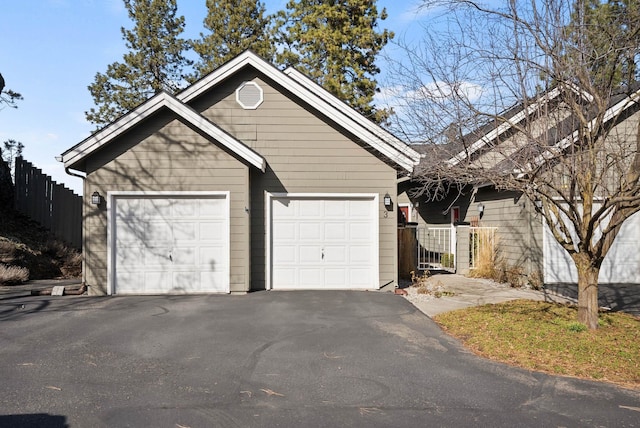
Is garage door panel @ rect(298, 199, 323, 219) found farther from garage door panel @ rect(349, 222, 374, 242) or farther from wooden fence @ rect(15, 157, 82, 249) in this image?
wooden fence @ rect(15, 157, 82, 249)

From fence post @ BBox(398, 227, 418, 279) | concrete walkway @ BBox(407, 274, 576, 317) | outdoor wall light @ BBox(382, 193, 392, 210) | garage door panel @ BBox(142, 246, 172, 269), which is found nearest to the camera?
concrete walkway @ BBox(407, 274, 576, 317)

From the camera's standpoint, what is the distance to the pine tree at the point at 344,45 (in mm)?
25656

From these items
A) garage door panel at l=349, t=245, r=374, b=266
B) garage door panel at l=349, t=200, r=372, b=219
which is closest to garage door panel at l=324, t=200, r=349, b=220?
garage door panel at l=349, t=200, r=372, b=219

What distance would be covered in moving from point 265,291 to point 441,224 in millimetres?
10121

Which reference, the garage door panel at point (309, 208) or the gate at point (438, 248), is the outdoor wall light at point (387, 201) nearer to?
the garage door panel at point (309, 208)

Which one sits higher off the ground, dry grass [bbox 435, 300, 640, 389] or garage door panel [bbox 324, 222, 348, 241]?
garage door panel [bbox 324, 222, 348, 241]

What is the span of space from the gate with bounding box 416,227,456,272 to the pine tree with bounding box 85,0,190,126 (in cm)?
1985

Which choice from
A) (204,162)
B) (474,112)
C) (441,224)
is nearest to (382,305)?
(474,112)

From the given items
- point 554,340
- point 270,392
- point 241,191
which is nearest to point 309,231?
point 241,191

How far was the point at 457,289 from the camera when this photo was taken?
11.9 metres

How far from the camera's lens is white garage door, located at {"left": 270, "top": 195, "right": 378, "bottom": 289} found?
11.7m

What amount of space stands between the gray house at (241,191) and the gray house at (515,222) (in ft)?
6.40

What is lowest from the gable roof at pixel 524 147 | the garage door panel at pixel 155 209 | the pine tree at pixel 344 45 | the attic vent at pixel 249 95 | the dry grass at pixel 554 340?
the dry grass at pixel 554 340

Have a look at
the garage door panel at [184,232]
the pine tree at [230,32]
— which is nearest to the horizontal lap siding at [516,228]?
the garage door panel at [184,232]
